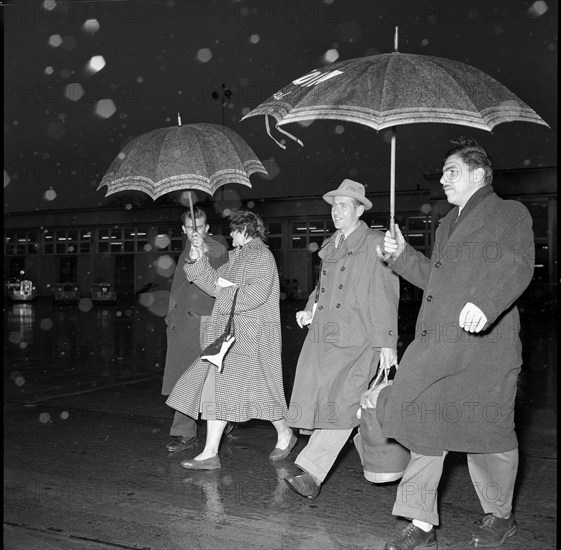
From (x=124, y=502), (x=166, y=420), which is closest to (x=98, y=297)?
(x=166, y=420)

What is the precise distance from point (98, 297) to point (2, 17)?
36.4m

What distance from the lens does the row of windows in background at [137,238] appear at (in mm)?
47562

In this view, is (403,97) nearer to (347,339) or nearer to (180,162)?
(347,339)

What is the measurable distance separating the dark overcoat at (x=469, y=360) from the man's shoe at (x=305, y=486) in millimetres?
975

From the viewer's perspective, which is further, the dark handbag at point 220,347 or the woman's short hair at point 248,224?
the woman's short hair at point 248,224


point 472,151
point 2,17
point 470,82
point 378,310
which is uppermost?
point 2,17

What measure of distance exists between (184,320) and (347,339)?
197 centimetres

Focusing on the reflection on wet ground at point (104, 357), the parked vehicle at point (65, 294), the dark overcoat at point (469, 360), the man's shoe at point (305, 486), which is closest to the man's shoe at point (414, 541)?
the dark overcoat at point (469, 360)

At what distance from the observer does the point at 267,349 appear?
5906 millimetres

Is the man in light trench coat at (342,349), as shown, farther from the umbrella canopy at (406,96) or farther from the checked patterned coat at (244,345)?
the umbrella canopy at (406,96)

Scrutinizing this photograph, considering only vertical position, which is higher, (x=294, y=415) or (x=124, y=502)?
(x=294, y=415)

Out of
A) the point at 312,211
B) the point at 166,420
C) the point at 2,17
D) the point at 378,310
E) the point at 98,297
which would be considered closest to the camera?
the point at 2,17

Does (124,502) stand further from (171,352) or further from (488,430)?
(488,430)

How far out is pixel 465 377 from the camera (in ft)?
12.9
